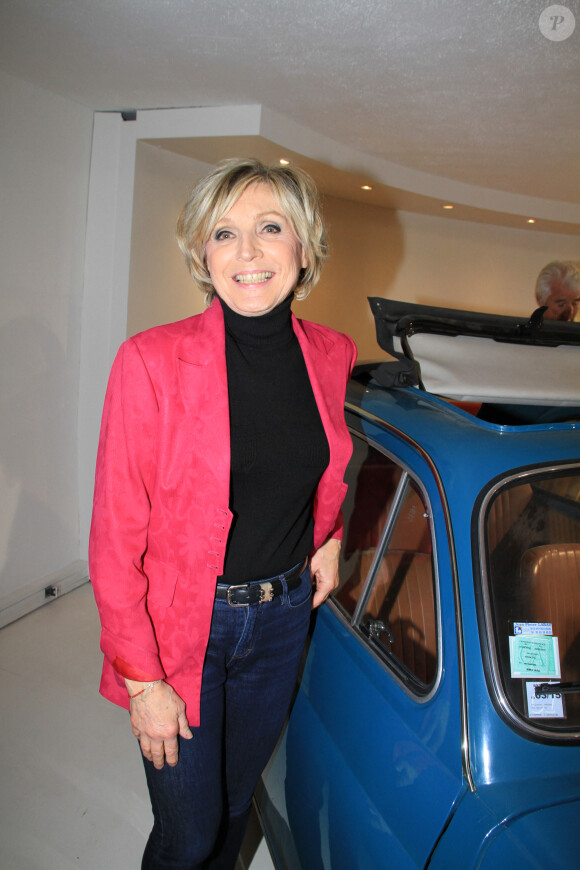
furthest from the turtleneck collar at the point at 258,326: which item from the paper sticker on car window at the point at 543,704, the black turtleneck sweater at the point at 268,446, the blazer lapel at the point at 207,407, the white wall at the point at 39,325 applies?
the white wall at the point at 39,325

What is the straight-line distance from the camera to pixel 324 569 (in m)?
1.67

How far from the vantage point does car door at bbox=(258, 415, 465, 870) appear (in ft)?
3.84

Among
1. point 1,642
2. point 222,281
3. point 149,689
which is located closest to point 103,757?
point 1,642

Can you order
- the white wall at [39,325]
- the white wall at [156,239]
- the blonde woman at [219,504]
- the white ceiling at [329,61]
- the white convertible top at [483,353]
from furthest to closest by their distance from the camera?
the white wall at [156,239]
the white wall at [39,325]
the white ceiling at [329,61]
the white convertible top at [483,353]
the blonde woman at [219,504]

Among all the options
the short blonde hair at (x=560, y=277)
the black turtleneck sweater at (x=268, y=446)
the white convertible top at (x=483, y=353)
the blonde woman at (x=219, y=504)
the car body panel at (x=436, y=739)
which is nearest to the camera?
the car body panel at (x=436, y=739)

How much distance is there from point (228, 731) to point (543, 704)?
2.30ft

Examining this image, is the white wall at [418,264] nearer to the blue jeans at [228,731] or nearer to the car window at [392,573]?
the car window at [392,573]

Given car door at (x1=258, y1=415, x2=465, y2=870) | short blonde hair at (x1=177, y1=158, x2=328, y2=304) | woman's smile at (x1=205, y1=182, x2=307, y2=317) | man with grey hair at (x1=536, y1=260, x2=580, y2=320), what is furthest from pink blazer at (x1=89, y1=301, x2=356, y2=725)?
man with grey hair at (x1=536, y1=260, x2=580, y2=320)

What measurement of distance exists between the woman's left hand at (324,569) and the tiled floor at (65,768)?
1019mm

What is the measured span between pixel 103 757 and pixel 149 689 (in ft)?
5.14

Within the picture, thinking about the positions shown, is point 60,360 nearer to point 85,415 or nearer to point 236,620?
point 85,415

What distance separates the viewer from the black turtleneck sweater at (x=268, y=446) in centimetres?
129

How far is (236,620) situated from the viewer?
1315mm

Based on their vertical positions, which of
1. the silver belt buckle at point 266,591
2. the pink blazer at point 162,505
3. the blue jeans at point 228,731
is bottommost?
the blue jeans at point 228,731
